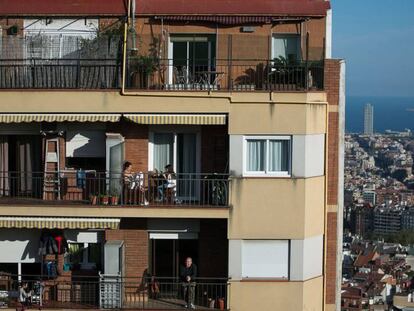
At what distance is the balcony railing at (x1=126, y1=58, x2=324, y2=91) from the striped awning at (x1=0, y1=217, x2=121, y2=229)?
3148mm

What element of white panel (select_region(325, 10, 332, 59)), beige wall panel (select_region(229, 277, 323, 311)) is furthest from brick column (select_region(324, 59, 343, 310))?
beige wall panel (select_region(229, 277, 323, 311))

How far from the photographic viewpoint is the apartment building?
67.3 ft

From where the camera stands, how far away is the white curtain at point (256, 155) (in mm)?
20797

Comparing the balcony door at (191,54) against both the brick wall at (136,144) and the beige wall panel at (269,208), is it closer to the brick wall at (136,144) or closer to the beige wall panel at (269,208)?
the brick wall at (136,144)

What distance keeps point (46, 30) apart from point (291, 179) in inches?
284

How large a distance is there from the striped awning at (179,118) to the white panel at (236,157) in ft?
1.94

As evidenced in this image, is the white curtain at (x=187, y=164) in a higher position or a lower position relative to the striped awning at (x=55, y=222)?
higher

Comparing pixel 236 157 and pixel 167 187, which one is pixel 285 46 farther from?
pixel 167 187

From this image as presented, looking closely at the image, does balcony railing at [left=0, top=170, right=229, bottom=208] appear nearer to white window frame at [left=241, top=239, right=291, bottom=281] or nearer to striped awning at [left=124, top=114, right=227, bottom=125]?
white window frame at [left=241, top=239, right=291, bottom=281]

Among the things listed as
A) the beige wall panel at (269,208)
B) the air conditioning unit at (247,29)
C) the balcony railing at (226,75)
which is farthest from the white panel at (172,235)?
the air conditioning unit at (247,29)

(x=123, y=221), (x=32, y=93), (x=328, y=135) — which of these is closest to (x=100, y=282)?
(x=123, y=221)

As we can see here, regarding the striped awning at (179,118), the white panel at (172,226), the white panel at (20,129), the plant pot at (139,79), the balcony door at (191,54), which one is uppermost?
the balcony door at (191,54)

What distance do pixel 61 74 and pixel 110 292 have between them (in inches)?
203

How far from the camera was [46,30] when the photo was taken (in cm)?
2267
